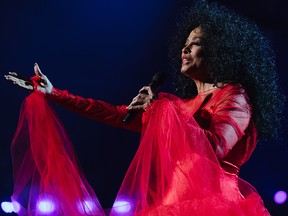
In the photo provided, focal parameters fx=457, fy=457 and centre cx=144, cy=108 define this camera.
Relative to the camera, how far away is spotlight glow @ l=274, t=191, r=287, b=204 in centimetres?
375

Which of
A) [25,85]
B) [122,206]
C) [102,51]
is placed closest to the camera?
[122,206]

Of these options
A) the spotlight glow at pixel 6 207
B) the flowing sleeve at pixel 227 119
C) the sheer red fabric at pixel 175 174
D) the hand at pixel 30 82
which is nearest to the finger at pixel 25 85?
the hand at pixel 30 82

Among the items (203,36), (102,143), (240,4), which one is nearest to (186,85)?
(203,36)

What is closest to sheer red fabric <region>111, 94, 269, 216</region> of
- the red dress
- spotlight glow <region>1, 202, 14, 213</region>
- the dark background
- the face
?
the red dress

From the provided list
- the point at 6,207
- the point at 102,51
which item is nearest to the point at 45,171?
the point at 6,207

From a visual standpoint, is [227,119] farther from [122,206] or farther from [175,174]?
[122,206]

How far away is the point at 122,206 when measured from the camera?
1.50m

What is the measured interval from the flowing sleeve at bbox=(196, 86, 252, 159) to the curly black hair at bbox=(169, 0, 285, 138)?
214 millimetres

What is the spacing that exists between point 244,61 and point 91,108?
0.75 metres

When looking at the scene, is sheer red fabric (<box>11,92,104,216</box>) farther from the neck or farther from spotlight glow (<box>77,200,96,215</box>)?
the neck

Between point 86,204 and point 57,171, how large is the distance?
180mm

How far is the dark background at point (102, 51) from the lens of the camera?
3.53 meters

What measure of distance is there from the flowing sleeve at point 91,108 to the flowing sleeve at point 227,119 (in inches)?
18.6

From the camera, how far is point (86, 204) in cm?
167
